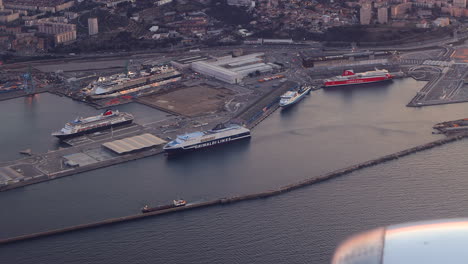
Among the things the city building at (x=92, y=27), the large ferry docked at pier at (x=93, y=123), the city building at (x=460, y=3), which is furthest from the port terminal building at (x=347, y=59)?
the city building at (x=92, y=27)

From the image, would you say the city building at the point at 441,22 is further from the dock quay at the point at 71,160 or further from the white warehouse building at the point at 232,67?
the dock quay at the point at 71,160

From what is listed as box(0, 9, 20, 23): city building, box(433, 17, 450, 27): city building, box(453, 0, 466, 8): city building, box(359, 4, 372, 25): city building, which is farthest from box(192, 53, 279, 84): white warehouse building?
box(0, 9, 20, 23): city building

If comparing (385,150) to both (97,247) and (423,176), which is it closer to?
(423,176)

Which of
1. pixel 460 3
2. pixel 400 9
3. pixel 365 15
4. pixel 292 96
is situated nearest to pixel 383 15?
pixel 365 15

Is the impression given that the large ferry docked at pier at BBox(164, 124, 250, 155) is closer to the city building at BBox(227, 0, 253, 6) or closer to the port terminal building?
the port terminal building

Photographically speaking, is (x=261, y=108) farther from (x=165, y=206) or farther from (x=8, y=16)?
(x=8, y=16)

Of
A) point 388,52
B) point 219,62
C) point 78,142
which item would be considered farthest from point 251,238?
point 388,52

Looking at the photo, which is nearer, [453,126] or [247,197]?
[247,197]
